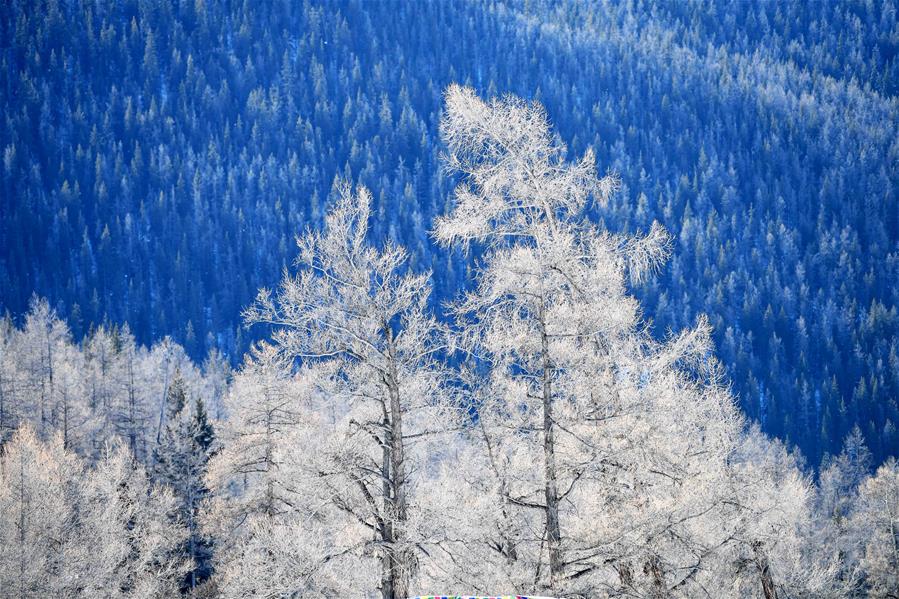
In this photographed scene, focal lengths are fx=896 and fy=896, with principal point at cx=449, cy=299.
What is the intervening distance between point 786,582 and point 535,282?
13965mm

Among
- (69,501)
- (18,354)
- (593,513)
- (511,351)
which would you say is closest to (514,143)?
(511,351)

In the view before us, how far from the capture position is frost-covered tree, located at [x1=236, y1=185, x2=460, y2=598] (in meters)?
11.7

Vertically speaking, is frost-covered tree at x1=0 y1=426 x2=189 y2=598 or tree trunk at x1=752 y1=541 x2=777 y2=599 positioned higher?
frost-covered tree at x1=0 y1=426 x2=189 y2=598

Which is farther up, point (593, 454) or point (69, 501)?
point (69, 501)

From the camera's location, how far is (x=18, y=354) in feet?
271

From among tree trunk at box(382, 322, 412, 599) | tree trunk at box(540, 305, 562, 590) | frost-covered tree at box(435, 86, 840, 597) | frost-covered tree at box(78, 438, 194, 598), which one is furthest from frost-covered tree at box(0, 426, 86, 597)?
tree trunk at box(540, 305, 562, 590)

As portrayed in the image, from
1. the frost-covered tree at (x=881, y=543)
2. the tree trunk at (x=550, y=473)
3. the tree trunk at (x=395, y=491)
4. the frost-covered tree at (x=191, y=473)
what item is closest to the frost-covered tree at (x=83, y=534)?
the frost-covered tree at (x=191, y=473)

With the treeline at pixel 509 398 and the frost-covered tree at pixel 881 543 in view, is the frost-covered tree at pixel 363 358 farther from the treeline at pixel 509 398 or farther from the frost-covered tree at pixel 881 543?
the frost-covered tree at pixel 881 543

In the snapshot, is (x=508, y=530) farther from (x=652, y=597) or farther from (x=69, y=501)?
(x=69, y=501)

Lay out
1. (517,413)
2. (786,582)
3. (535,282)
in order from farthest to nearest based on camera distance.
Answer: (786,582) → (517,413) → (535,282)

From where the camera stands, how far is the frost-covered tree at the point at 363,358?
11695mm

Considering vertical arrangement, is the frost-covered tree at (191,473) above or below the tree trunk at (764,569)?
above

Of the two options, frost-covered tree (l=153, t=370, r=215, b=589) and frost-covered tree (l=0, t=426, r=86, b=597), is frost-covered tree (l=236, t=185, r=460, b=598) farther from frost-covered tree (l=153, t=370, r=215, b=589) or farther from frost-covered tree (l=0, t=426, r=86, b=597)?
frost-covered tree (l=0, t=426, r=86, b=597)

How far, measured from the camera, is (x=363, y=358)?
12.0 metres
